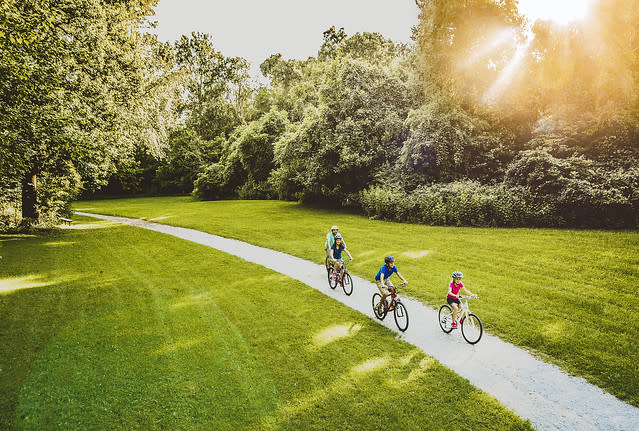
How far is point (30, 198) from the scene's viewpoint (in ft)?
66.6

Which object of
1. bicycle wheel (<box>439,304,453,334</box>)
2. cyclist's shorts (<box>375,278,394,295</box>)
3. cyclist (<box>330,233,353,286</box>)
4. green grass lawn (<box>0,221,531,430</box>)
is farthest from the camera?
cyclist (<box>330,233,353,286</box>)

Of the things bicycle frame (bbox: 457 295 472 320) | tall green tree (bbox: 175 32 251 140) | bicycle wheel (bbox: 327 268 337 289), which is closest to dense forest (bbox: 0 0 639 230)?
bicycle frame (bbox: 457 295 472 320)

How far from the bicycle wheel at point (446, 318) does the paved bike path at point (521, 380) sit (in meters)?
0.17

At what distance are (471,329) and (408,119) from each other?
1998 cm

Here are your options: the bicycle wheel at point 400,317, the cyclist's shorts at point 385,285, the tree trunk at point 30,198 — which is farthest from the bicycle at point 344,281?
the tree trunk at point 30,198

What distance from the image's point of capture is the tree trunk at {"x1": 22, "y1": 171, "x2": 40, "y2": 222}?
19.5m

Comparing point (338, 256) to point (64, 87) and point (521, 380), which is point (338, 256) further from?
point (64, 87)

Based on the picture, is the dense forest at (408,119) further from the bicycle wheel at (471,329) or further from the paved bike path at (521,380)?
the paved bike path at (521,380)

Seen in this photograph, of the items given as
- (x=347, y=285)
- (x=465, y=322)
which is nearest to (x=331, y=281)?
(x=347, y=285)

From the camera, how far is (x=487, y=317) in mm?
8531

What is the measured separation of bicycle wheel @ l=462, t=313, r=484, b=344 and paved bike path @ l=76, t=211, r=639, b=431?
147 mm

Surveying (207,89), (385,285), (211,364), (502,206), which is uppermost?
(207,89)

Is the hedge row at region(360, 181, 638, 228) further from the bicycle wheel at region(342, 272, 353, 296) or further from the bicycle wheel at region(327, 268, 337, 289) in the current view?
the bicycle wheel at region(342, 272, 353, 296)

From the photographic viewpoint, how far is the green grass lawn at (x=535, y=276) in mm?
6906
